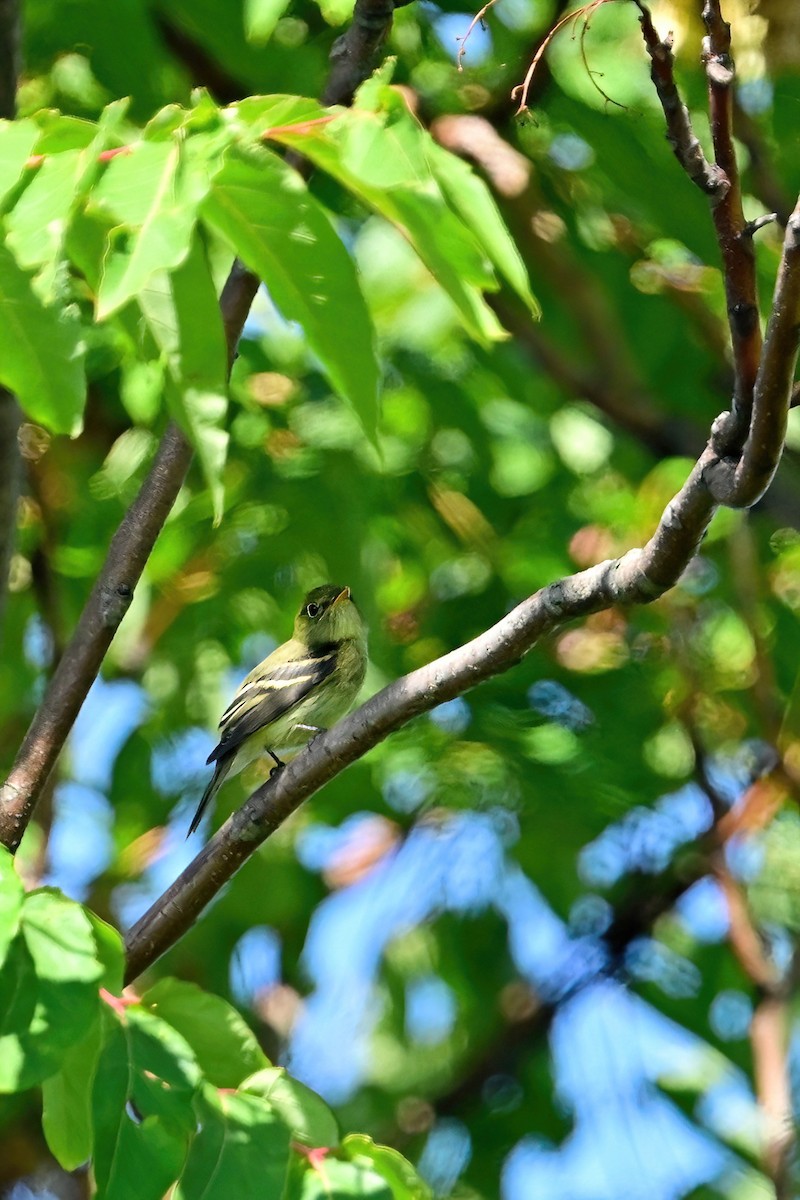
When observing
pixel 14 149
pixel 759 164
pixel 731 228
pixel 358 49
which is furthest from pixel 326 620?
pixel 731 228

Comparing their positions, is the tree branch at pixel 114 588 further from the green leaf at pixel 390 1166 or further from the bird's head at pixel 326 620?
the bird's head at pixel 326 620

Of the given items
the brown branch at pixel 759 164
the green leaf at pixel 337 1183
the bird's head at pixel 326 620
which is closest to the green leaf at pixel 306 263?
the green leaf at pixel 337 1183

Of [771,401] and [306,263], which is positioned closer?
[771,401]

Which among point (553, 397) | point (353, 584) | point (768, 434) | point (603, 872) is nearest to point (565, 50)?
point (553, 397)

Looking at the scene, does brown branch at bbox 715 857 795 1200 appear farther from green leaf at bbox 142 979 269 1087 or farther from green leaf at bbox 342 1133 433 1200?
green leaf at bbox 142 979 269 1087

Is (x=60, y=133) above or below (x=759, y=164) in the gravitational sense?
above

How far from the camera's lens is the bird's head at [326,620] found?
5531 mm

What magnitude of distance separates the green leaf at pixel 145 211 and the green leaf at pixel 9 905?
2.91 ft

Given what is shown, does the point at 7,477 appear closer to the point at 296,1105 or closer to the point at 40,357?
the point at 40,357

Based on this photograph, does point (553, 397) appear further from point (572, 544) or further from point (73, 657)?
point (73, 657)

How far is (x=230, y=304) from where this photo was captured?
3424 mm

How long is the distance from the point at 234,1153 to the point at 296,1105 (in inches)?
8.5

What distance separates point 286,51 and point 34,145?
6.87 ft

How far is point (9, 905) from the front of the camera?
2199 millimetres
